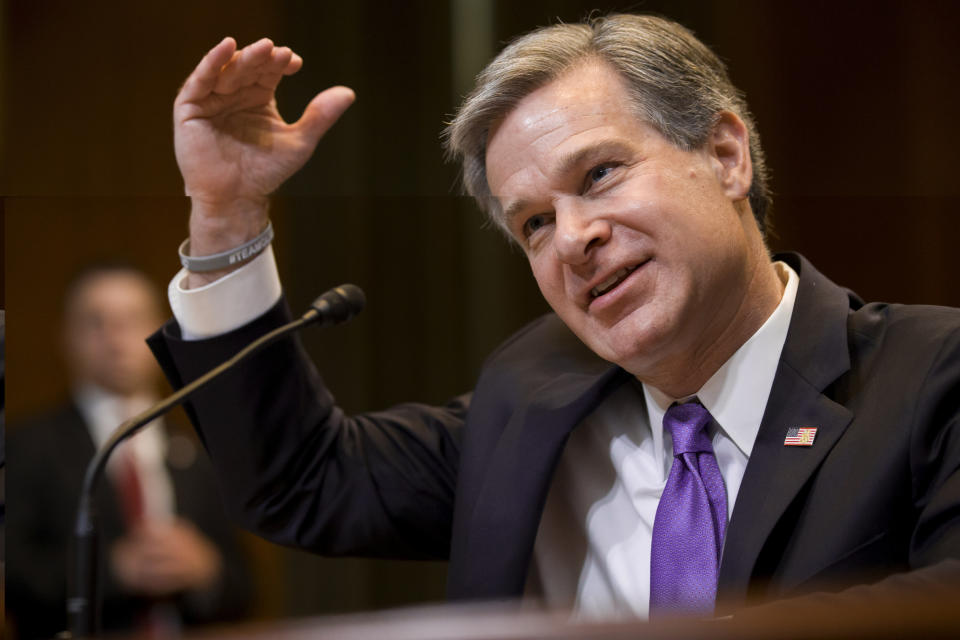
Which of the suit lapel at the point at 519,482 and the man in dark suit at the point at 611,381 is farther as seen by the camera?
the suit lapel at the point at 519,482

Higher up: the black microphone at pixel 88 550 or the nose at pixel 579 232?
the nose at pixel 579 232

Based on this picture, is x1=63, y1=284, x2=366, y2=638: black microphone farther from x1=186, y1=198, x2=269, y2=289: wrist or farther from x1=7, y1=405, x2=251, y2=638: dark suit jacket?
x1=7, y1=405, x2=251, y2=638: dark suit jacket

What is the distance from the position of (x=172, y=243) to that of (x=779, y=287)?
1965 mm

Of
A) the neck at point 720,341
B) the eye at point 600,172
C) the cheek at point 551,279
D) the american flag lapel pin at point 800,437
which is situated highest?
the eye at point 600,172

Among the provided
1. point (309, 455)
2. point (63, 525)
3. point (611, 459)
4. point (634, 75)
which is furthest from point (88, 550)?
point (63, 525)

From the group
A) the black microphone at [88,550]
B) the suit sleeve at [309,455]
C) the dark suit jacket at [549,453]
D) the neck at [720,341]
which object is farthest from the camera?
the suit sleeve at [309,455]

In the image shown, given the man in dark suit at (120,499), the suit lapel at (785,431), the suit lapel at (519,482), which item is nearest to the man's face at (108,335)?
the man in dark suit at (120,499)

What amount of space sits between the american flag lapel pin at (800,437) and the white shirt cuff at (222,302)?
2.55 feet

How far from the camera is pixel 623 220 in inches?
50.9

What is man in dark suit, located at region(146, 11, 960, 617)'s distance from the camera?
1163 mm

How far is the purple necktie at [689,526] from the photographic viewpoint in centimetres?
124

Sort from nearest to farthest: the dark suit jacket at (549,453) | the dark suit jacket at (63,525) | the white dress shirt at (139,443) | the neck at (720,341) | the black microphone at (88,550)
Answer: the black microphone at (88,550) < the dark suit jacket at (549,453) < the neck at (720,341) < the dark suit jacket at (63,525) < the white dress shirt at (139,443)

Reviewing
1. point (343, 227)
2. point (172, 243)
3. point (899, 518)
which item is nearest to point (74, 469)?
point (172, 243)

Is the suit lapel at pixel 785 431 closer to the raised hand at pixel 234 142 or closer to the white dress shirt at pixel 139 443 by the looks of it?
the raised hand at pixel 234 142
